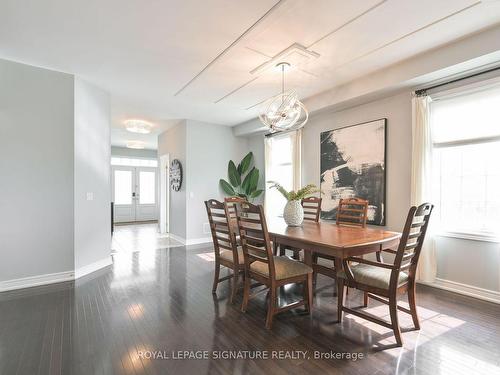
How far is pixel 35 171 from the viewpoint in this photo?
10.9ft

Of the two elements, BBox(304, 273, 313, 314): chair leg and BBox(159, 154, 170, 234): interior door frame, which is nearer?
BBox(304, 273, 313, 314): chair leg

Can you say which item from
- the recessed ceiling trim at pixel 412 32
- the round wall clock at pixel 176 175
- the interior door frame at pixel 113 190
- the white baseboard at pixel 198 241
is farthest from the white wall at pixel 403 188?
the interior door frame at pixel 113 190

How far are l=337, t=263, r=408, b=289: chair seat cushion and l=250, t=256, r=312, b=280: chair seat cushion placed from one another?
0.33 metres

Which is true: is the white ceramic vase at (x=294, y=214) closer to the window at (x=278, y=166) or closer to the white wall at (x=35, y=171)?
the window at (x=278, y=166)

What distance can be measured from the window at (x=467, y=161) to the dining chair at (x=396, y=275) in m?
1.41

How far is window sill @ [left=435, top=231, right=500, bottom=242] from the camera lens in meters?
2.81

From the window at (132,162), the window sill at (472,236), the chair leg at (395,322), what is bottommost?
the chair leg at (395,322)

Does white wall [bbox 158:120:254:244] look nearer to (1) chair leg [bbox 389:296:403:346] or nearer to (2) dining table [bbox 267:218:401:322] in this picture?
(2) dining table [bbox 267:218:401:322]

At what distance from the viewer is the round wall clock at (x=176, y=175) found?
595 centimetres

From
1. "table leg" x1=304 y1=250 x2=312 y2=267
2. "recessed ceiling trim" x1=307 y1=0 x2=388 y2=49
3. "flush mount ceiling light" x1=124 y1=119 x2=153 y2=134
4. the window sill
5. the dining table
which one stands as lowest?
"table leg" x1=304 y1=250 x2=312 y2=267

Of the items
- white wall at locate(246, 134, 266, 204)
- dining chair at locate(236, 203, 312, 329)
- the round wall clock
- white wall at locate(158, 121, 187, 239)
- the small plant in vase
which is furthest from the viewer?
white wall at locate(246, 134, 266, 204)

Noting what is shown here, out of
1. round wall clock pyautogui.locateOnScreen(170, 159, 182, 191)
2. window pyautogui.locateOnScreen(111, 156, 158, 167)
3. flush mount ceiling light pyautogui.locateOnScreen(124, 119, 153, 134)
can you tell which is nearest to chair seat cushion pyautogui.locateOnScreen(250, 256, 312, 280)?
round wall clock pyautogui.locateOnScreen(170, 159, 182, 191)

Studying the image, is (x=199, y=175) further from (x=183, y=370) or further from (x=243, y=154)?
(x=183, y=370)

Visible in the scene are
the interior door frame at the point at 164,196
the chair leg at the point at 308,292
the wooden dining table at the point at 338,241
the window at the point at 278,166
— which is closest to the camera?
the wooden dining table at the point at 338,241
